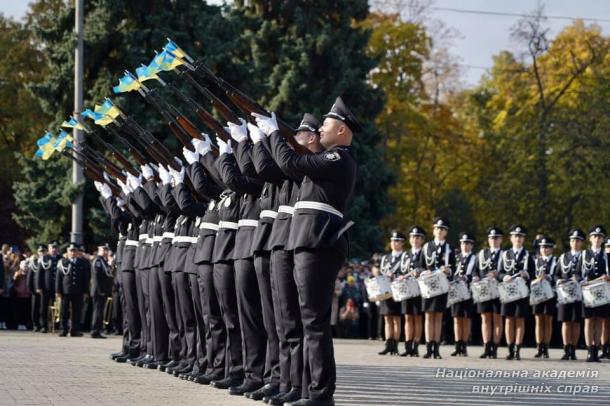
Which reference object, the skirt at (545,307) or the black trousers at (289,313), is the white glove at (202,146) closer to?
the black trousers at (289,313)

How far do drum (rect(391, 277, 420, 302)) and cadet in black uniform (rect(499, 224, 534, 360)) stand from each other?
1.41m

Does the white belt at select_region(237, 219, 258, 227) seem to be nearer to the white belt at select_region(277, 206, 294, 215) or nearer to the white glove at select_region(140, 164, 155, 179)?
the white belt at select_region(277, 206, 294, 215)

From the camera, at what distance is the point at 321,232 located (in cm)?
1100

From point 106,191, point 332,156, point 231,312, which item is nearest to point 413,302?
point 106,191

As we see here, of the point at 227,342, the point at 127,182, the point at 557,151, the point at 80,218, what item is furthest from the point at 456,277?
the point at 557,151

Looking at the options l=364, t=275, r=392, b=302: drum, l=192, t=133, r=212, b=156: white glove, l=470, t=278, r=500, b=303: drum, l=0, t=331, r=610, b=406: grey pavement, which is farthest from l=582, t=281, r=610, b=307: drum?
l=192, t=133, r=212, b=156: white glove

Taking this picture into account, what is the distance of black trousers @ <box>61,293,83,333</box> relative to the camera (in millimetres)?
27178

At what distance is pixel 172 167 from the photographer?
1559cm

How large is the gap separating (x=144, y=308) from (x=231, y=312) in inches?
153

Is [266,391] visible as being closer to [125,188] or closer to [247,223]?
[247,223]

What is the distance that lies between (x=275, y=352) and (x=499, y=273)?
9755mm

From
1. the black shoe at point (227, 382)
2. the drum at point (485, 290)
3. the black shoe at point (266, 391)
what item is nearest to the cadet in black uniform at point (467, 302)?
the drum at point (485, 290)

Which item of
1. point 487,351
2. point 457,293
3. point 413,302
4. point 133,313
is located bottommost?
point 487,351

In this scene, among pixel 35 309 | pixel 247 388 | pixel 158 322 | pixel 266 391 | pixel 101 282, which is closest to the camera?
pixel 266 391
